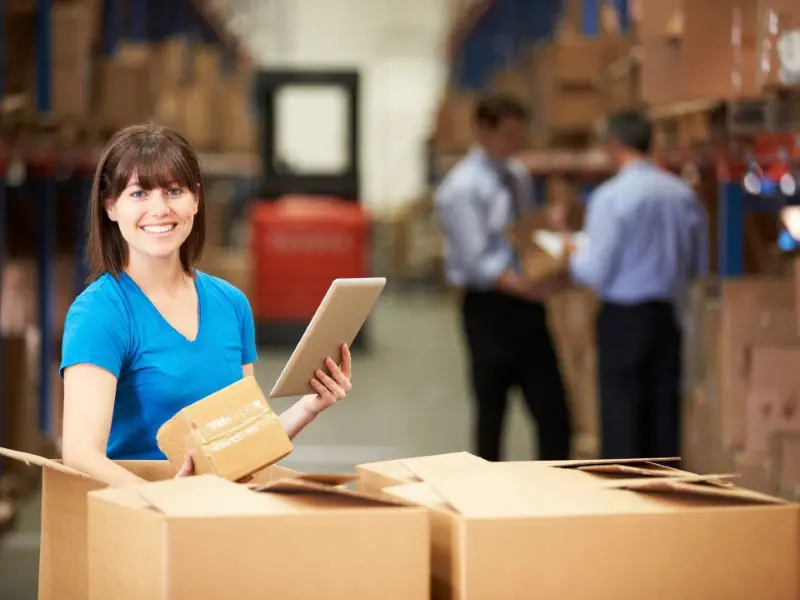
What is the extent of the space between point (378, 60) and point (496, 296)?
63.2ft

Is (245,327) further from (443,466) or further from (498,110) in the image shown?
(498,110)

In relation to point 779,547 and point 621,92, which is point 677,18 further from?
point 779,547

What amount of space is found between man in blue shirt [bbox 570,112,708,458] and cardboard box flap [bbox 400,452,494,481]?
372cm

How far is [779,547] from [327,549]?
0.65m

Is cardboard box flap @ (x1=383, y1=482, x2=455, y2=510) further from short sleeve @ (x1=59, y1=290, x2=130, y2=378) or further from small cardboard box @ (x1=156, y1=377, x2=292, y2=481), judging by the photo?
short sleeve @ (x1=59, y1=290, x2=130, y2=378)

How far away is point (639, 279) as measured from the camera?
6.00 m

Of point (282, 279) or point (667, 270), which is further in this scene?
point (282, 279)

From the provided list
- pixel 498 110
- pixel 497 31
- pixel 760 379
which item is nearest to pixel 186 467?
pixel 760 379

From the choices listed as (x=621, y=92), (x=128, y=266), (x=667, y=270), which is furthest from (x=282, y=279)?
(x=128, y=266)

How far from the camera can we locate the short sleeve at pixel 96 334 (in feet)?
8.16

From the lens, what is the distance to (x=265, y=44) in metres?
25.7

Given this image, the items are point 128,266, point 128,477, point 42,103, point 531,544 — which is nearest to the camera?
point 531,544

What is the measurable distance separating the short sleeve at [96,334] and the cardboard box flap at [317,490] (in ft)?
1.78

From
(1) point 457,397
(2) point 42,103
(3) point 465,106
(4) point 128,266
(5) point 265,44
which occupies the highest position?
(5) point 265,44
